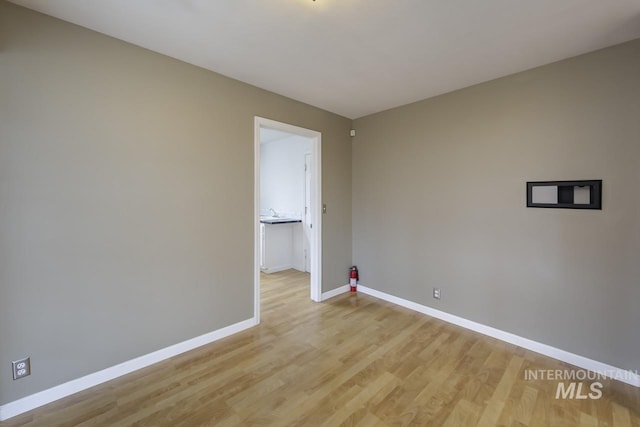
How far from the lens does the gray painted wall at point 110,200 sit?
1722 millimetres

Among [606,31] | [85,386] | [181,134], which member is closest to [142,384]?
[85,386]

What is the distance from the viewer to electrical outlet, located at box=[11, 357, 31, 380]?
5.64ft

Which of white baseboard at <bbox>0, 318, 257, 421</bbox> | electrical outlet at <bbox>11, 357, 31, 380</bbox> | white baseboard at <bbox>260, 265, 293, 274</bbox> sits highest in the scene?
electrical outlet at <bbox>11, 357, 31, 380</bbox>

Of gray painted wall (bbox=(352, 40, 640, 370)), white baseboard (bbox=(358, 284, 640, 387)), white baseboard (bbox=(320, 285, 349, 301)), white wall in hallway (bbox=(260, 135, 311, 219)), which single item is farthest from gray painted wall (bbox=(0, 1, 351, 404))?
white wall in hallway (bbox=(260, 135, 311, 219))

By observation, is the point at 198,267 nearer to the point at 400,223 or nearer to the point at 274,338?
the point at 274,338

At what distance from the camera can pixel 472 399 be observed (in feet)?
6.21

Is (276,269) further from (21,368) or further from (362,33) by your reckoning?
(362,33)

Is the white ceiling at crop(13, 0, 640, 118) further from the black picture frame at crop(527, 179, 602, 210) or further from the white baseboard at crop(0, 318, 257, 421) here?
the white baseboard at crop(0, 318, 257, 421)

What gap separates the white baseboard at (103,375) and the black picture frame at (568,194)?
3.21 meters

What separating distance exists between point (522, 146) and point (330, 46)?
2.02m

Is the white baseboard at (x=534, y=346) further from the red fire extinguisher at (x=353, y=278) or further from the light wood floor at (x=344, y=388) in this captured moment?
the red fire extinguisher at (x=353, y=278)

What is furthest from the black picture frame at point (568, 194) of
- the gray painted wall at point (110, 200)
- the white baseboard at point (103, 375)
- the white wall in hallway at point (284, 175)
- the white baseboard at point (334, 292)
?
the white wall in hallway at point (284, 175)

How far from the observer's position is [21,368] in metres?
1.74

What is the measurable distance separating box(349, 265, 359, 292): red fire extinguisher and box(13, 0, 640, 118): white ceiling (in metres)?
2.61
